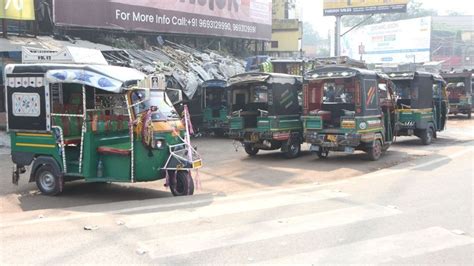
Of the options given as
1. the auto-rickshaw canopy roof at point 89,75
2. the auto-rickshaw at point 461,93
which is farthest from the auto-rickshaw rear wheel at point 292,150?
the auto-rickshaw at point 461,93

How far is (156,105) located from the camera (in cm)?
959

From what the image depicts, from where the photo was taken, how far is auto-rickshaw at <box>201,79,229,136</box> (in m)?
21.1

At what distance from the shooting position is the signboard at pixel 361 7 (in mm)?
42406

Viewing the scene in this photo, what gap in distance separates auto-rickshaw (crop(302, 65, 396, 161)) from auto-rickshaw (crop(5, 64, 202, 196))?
5.35 meters

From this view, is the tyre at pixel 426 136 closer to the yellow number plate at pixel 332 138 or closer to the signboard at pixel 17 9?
the yellow number plate at pixel 332 138

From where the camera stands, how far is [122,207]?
8008 mm

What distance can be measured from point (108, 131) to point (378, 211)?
511 centimetres

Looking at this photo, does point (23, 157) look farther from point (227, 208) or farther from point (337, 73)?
point (337, 73)

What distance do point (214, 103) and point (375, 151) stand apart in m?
8.63

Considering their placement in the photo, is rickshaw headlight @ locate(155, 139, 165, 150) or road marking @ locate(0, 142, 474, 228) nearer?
road marking @ locate(0, 142, 474, 228)

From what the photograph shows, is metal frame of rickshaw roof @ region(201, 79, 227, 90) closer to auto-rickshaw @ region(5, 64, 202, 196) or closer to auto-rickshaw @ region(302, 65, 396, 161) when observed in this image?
auto-rickshaw @ region(302, 65, 396, 161)

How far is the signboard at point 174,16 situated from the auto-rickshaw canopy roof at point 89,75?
9409 mm

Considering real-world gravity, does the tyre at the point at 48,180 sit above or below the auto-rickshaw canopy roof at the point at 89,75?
below

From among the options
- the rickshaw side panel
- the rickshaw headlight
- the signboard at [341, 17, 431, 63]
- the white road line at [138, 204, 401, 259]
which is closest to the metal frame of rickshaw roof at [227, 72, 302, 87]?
the rickshaw headlight
